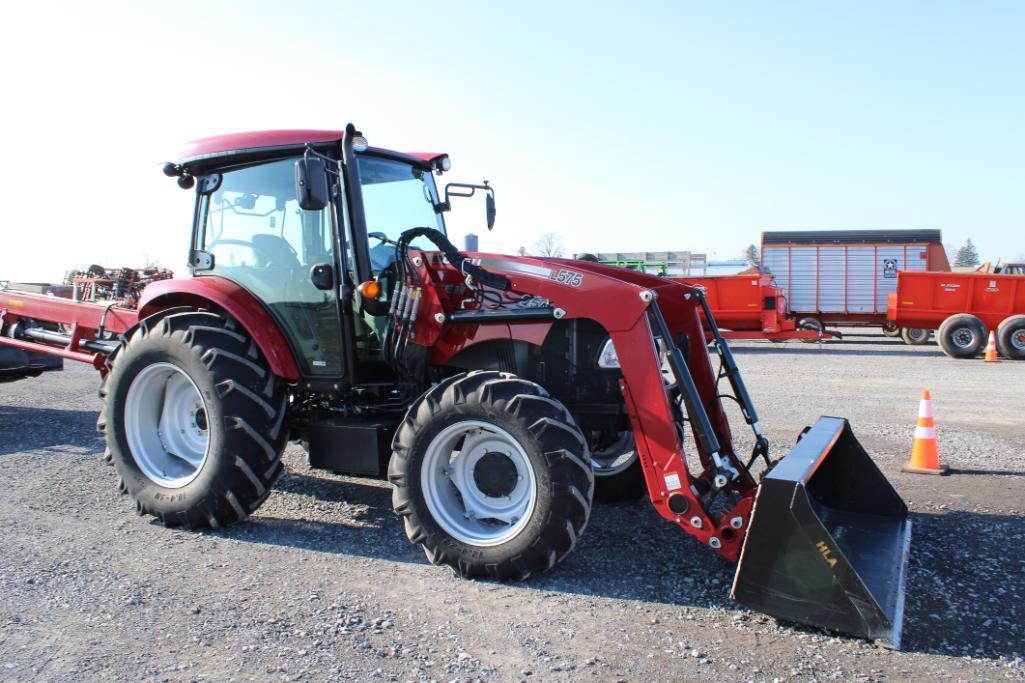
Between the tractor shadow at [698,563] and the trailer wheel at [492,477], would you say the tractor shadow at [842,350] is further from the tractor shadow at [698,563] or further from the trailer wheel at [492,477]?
the trailer wheel at [492,477]

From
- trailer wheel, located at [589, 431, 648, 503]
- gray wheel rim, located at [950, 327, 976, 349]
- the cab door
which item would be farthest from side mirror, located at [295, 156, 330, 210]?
gray wheel rim, located at [950, 327, 976, 349]

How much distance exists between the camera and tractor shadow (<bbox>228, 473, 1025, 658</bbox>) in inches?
146

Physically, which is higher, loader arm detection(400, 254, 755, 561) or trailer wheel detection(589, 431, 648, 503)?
loader arm detection(400, 254, 755, 561)

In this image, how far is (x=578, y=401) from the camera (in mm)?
4785

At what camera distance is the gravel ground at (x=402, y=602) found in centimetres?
334

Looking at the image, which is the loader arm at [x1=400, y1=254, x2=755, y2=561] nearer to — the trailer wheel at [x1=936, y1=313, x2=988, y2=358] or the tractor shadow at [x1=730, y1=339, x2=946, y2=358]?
the tractor shadow at [x1=730, y1=339, x2=946, y2=358]

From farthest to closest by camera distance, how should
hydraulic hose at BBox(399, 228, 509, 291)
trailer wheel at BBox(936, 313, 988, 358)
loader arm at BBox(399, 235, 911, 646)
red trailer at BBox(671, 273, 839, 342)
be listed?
red trailer at BBox(671, 273, 839, 342) → trailer wheel at BBox(936, 313, 988, 358) → hydraulic hose at BBox(399, 228, 509, 291) → loader arm at BBox(399, 235, 911, 646)

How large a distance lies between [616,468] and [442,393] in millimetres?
1788

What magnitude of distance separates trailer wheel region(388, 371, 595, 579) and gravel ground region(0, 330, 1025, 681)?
0.64ft

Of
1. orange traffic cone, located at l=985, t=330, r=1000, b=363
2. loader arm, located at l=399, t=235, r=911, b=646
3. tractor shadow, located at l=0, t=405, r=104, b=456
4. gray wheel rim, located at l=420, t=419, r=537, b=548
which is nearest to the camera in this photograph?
loader arm, located at l=399, t=235, r=911, b=646

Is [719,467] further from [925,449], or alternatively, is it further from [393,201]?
[925,449]

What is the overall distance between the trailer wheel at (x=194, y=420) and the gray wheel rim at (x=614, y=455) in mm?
2150

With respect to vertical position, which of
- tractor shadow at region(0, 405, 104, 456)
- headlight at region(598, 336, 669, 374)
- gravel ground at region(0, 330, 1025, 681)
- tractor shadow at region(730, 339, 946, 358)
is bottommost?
gravel ground at region(0, 330, 1025, 681)

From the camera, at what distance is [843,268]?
876 inches
